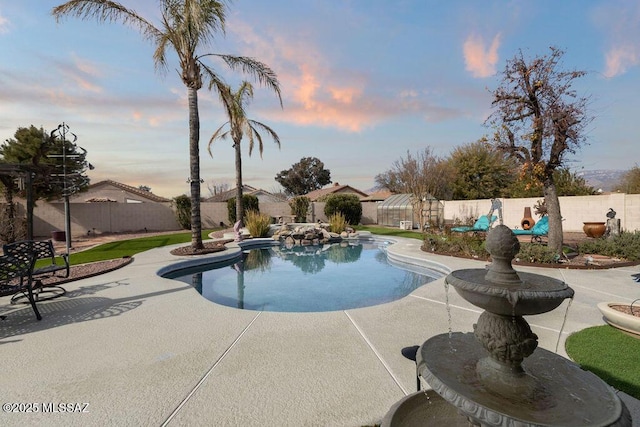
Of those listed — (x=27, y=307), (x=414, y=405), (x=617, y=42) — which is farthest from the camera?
(x=617, y=42)

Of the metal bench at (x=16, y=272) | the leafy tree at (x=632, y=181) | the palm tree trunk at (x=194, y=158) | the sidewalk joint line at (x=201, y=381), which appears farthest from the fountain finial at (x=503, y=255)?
the leafy tree at (x=632, y=181)


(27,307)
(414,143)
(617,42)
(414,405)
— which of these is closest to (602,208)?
(617,42)

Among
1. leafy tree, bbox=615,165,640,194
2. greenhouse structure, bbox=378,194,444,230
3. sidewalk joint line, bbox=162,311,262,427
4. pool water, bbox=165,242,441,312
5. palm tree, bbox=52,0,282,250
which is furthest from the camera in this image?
leafy tree, bbox=615,165,640,194

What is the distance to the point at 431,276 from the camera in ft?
27.4

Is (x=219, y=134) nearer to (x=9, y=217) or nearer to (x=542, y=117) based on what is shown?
(x=9, y=217)

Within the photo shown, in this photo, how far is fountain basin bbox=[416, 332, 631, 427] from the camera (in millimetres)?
1436

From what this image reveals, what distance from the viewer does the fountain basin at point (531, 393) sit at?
4.71 feet

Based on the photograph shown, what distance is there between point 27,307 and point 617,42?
51.2 ft

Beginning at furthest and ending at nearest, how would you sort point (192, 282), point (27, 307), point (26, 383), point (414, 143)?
point (414, 143) → point (192, 282) → point (27, 307) → point (26, 383)

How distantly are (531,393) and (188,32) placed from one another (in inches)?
438

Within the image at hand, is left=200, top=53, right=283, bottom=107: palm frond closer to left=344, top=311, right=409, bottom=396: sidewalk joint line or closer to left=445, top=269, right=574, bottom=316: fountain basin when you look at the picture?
left=344, top=311, right=409, bottom=396: sidewalk joint line

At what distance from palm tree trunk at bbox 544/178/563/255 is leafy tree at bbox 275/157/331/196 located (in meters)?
42.5

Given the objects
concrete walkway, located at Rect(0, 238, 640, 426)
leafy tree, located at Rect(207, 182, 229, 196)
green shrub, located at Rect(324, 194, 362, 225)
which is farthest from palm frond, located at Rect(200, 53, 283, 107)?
leafy tree, located at Rect(207, 182, 229, 196)

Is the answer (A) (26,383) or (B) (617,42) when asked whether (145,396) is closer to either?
(A) (26,383)
